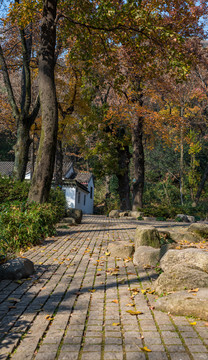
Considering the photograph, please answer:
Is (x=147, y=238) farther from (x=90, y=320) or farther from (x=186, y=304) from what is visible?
(x=90, y=320)

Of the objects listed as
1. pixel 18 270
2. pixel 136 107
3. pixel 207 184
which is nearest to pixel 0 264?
pixel 18 270

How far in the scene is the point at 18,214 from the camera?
8.80m

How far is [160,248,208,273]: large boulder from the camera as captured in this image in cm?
499

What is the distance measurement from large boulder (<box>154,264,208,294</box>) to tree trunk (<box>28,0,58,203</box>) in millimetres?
6650

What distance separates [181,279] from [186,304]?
686 millimetres

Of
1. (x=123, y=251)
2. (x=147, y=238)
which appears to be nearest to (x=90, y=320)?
(x=123, y=251)

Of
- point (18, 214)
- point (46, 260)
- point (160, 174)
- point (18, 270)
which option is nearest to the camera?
point (18, 270)

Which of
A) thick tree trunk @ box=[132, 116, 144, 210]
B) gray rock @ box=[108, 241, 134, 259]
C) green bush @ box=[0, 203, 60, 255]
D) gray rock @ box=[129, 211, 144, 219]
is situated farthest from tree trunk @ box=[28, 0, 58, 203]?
thick tree trunk @ box=[132, 116, 144, 210]

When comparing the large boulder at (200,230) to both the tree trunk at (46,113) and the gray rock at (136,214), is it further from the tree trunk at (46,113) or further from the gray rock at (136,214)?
the gray rock at (136,214)

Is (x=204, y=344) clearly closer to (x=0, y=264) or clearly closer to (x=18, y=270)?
(x=18, y=270)

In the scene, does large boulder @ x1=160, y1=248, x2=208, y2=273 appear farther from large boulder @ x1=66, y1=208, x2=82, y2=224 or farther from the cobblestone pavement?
large boulder @ x1=66, y1=208, x2=82, y2=224

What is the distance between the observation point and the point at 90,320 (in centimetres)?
375

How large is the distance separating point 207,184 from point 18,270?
29626mm

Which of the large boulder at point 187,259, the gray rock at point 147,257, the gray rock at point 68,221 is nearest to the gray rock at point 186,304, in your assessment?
the large boulder at point 187,259
